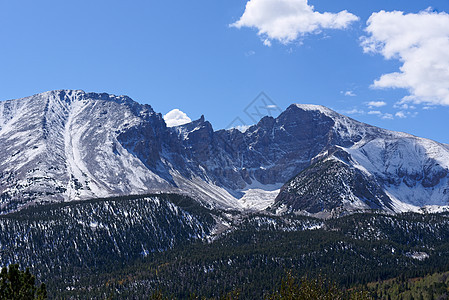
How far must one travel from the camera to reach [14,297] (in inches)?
2263

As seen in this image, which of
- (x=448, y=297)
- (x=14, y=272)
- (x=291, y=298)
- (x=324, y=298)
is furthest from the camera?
(x=448, y=297)

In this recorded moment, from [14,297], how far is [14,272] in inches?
130

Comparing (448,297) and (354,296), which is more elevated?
(354,296)

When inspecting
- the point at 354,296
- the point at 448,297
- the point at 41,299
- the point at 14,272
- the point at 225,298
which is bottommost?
the point at 448,297

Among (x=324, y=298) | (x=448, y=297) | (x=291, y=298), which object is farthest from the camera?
(x=448, y=297)


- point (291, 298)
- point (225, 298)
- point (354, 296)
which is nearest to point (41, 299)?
point (225, 298)

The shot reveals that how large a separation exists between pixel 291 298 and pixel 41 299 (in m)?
32.7

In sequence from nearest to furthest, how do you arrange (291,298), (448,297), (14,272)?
(291,298)
(14,272)
(448,297)

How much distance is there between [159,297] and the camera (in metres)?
52.6

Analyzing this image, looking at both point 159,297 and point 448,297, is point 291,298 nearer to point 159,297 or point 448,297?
point 159,297

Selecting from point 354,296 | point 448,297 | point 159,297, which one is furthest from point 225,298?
point 448,297

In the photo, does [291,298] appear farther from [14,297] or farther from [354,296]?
[14,297]

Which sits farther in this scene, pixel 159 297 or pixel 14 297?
pixel 14 297

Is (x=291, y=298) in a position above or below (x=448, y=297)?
above
